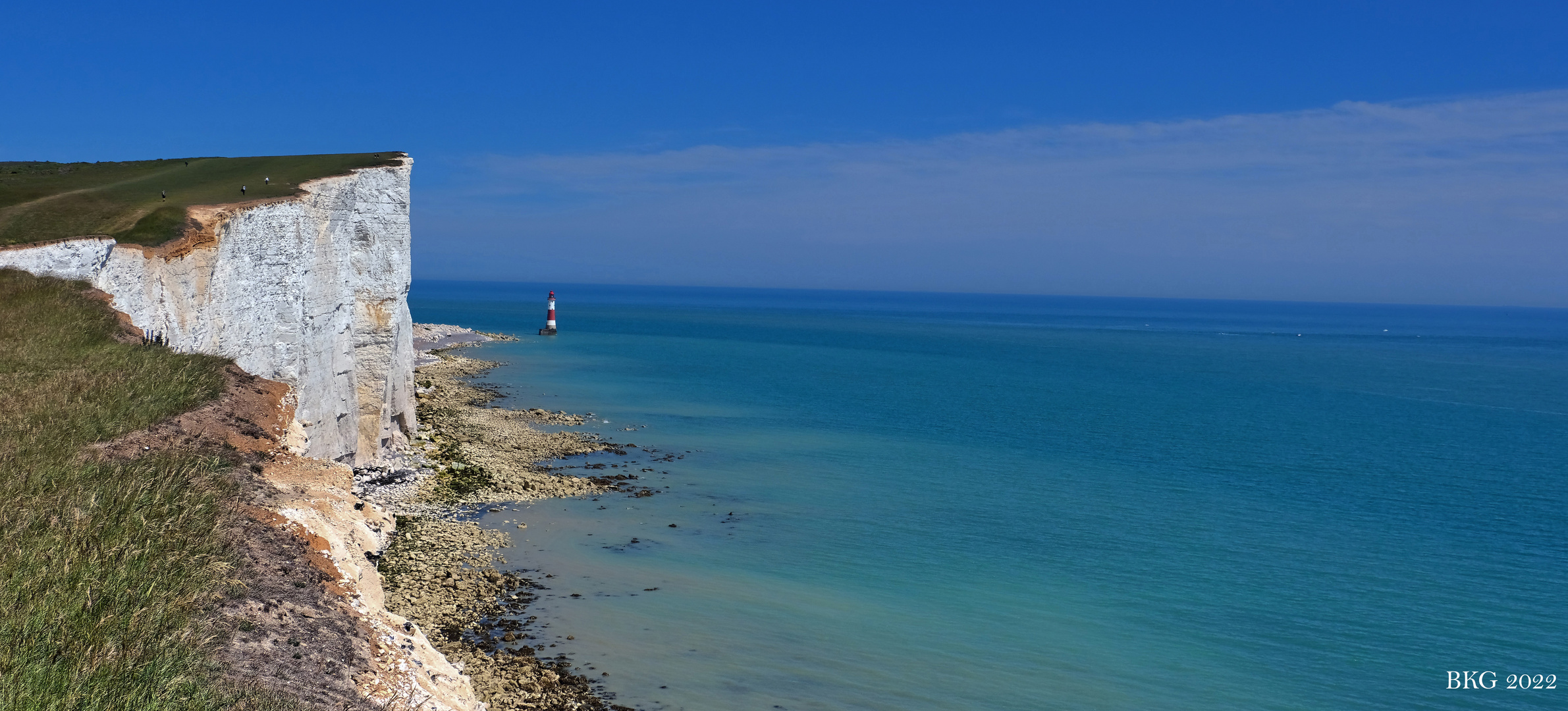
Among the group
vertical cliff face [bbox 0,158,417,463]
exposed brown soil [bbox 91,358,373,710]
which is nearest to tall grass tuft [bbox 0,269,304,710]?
exposed brown soil [bbox 91,358,373,710]

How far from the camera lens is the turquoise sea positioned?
52.4ft

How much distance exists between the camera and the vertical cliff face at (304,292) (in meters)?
19.7

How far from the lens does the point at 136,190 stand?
2539 centimetres

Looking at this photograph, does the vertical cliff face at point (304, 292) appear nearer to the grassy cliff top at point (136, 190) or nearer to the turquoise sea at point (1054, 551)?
the grassy cliff top at point (136, 190)

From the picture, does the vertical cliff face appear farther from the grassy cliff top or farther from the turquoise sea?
the turquoise sea

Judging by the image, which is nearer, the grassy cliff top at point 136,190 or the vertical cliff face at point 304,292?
the vertical cliff face at point 304,292

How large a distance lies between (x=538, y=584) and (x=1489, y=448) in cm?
4129

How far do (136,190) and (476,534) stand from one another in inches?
545

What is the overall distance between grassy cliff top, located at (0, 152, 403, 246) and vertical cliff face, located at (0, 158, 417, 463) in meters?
0.74

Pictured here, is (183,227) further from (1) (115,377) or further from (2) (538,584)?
(2) (538,584)

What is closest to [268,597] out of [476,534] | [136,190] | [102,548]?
[102,548]

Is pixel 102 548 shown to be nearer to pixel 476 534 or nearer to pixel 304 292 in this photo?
pixel 476 534

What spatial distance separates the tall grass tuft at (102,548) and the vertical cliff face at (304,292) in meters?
3.14

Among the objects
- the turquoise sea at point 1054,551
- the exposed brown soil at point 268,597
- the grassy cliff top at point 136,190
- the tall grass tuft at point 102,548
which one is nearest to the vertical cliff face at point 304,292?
the grassy cliff top at point 136,190
